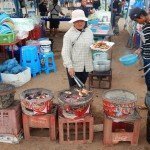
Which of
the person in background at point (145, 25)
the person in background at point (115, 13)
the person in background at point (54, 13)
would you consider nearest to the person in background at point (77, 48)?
the person in background at point (145, 25)

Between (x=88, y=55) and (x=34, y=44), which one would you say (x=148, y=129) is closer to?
(x=88, y=55)

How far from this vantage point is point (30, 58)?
687 cm

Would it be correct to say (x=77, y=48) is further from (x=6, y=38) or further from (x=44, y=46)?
(x=44, y=46)

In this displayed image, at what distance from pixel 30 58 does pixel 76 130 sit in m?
3.33

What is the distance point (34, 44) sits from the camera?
23.8ft

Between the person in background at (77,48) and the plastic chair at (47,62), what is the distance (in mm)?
2877

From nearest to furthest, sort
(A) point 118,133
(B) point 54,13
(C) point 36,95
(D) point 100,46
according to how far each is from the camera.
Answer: (A) point 118,133 → (C) point 36,95 → (D) point 100,46 → (B) point 54,13

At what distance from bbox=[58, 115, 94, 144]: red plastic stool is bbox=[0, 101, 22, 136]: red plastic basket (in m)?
0.67

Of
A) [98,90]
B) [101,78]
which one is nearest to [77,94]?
[98,90]

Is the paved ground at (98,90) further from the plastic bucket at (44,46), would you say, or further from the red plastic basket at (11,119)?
the plastic bucket at (44,46)

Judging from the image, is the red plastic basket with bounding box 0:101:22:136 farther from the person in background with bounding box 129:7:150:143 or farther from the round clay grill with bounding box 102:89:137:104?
the person in background with bounding box 129:7:150:143

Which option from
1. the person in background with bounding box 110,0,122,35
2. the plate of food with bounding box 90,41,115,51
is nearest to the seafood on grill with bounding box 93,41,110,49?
the plate of food with bounding box 90,41,115,51

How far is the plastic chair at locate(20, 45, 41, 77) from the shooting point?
6.82 meters

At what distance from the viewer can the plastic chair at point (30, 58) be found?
22.4 ft
